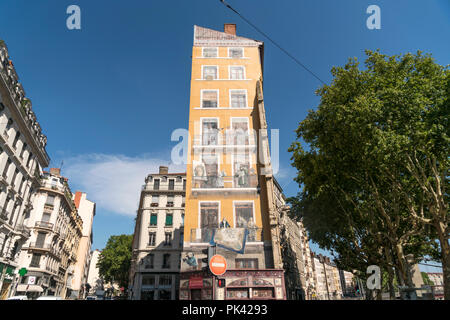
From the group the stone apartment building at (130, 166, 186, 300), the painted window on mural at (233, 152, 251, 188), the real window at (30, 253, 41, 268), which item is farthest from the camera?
the stone apartment building at (130, 166, 186, 300)

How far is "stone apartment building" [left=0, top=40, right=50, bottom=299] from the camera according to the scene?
21.2 meters

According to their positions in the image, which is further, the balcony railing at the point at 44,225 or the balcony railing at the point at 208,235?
the balcony railing at the point at 44,225

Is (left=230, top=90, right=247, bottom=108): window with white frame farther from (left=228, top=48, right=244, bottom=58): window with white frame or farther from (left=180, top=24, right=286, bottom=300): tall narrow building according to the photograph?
(left=228, top=48, right=244, bottom=58): window with white frame

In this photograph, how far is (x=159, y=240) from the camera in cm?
3706

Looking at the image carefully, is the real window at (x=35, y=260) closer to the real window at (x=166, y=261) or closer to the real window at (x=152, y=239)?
the real window at (x=152, y=239)

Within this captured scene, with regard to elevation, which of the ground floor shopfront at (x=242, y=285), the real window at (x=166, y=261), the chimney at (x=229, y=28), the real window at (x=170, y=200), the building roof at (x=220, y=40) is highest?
Answer: the chimney at (x=229, y=28)

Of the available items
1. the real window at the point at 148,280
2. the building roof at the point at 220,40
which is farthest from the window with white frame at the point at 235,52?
the real window at the point at 148,280

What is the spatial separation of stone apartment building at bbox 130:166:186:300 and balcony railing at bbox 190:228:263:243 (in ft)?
51.2

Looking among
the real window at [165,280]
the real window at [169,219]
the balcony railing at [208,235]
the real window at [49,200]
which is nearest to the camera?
the balcony railing at [208,235]

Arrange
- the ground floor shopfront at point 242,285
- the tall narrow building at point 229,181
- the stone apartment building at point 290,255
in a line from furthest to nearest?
the stone apartment building at point 290,255
the tall narrow building at point 229,181
the ground floor shopfront at point 242,285

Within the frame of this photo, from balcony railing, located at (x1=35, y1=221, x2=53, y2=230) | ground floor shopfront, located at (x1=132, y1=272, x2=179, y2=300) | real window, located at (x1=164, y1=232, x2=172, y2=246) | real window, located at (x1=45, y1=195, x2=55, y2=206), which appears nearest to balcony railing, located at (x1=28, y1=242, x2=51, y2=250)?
balcony railing, located at (x1=35, y1=221, x2=53, y2=230)

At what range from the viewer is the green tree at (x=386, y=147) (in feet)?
45.4

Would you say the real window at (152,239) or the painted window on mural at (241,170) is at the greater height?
the painted window on mural at (241,170)
